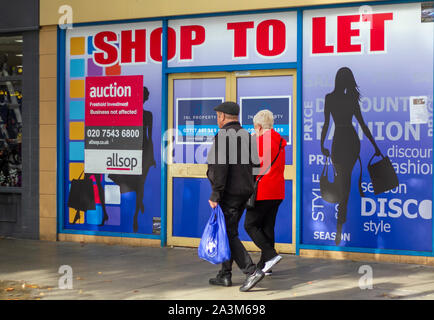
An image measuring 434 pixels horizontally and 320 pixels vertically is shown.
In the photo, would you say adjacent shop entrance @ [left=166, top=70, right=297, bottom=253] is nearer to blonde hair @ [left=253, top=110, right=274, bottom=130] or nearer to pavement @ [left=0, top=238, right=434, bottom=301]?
pavement @ [left=0, top=238, right=434, bottom=301]

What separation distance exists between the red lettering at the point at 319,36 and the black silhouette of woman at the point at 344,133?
35cm

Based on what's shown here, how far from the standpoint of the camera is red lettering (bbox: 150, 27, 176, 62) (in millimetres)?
9430

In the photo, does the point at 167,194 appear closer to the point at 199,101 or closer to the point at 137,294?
the point at 199,101

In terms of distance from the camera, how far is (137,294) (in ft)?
21.4

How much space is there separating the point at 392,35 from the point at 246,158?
2894mm

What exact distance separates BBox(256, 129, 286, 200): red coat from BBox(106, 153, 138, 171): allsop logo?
9.98 feet

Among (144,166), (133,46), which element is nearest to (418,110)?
(144,166)

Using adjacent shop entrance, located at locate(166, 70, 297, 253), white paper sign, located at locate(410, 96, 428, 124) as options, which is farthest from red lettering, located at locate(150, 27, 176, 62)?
white paper sign, located at locate(410, 96, 428, 124)

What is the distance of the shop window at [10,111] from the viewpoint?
34.0ft

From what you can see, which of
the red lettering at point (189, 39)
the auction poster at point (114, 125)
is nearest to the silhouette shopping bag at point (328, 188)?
the red lettering at point (189, 39)

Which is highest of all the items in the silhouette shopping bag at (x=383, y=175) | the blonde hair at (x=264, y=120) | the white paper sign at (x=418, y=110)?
the white paper sign at (x=418, y=110)

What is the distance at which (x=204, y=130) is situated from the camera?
9.27 meters

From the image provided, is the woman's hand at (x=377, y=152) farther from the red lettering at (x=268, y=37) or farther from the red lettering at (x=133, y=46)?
the red lettering at (x=133, y=46)
